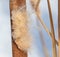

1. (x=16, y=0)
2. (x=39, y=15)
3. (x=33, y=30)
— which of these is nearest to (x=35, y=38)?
(x=33, y=30)

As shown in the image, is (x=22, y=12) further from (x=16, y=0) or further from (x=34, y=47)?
(x=34, y=47)

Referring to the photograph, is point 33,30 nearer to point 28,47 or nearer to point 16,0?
point 28,47

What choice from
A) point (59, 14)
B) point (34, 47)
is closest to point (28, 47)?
point (34, 47)

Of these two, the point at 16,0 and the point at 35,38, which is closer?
the point at 16,0


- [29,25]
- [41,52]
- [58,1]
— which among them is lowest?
[41,52]

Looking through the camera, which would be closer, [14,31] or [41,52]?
[14,31]

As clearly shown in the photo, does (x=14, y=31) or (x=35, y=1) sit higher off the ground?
(x=35, y=1)
